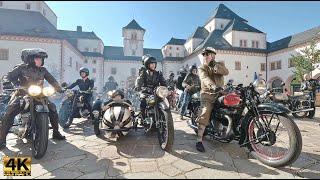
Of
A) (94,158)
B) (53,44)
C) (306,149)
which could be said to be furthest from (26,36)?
(306,149)

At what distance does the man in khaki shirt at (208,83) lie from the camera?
4.12m

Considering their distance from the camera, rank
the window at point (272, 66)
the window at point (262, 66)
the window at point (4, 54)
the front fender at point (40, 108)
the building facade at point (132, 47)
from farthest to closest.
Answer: the window at point (262, 66) < the window at point (272, 66) < the building facade at point (132, 47) < the window at point (4, 54) < the front fender at point (40, 108)

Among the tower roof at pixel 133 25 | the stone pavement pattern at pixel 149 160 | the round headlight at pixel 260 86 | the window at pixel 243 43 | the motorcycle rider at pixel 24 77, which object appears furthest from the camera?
the tower roof at pixel 133 25

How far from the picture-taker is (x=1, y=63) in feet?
80.3

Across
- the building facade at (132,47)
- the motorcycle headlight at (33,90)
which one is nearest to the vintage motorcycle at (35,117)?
the motorcycle headlight at (33,90)

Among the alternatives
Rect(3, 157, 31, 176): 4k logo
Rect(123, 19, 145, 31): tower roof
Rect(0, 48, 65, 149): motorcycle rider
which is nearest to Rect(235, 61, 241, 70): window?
Rect(123, 19, 145, 31): tower roof

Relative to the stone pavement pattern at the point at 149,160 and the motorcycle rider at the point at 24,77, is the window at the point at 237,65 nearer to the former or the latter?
the stone pavement pattern at the point at 149,160

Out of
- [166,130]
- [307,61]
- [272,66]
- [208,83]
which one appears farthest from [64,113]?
[272,66]

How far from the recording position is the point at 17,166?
134 inches

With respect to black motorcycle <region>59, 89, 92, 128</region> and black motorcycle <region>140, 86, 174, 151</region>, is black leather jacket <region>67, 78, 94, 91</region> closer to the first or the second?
black motorcycle <region>59, 89, 92, 128</region>

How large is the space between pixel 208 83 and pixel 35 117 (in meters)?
2.93

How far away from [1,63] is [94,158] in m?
26.0

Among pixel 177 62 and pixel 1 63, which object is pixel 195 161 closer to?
pixel 1 63

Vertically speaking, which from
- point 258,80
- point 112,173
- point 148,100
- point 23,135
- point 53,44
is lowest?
point 112,173
